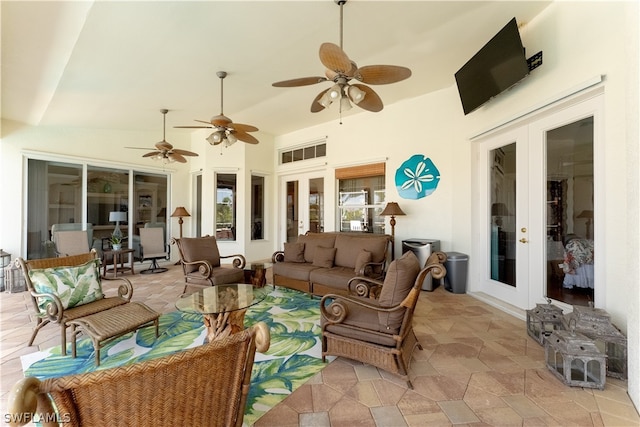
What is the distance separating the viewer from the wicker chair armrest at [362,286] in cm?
315

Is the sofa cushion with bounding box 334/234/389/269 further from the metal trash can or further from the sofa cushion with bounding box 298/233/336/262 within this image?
the metal trash can

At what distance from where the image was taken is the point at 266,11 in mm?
2768

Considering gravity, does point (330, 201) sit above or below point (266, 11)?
below

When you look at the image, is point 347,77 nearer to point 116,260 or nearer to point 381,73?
point 381,73

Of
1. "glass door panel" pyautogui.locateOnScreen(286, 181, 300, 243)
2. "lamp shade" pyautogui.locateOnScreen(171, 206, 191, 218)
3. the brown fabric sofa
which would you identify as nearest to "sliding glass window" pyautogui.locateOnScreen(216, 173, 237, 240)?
"lamp shade" pyautogui.locateOnScreen(171, 206, 191, 218)

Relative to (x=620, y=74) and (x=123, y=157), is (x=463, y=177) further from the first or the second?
(x=123, y=157)

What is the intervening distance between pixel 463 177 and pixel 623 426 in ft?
11.0

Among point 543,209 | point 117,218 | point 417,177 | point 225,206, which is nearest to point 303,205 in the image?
point 225,206

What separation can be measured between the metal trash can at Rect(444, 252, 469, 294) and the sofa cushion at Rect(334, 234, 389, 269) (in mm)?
1113

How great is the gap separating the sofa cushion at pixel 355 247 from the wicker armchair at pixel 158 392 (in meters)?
3.22

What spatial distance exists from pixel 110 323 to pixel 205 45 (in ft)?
10.2

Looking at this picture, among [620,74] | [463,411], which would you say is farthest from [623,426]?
[620,74]

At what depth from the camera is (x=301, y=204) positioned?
7.26 m

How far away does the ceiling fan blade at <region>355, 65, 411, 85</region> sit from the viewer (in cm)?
258
